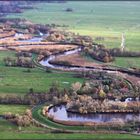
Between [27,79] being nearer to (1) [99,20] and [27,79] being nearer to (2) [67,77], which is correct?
(2) [67,77]

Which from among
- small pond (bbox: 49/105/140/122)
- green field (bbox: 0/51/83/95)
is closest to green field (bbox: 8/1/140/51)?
green field (bbox: 0/51/83/95)

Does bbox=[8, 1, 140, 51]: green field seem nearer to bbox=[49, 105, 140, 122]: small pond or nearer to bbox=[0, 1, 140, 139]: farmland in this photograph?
bbox=[0, 1, 140, 139]: farmland

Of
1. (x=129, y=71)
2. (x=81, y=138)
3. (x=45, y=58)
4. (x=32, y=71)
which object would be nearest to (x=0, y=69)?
(x=32, y=71)

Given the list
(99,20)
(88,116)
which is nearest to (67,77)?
(88,116)

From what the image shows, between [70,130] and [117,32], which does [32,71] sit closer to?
[70,130]

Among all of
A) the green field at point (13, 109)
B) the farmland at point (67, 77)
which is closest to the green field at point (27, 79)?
the farmland at point (67, 77)
